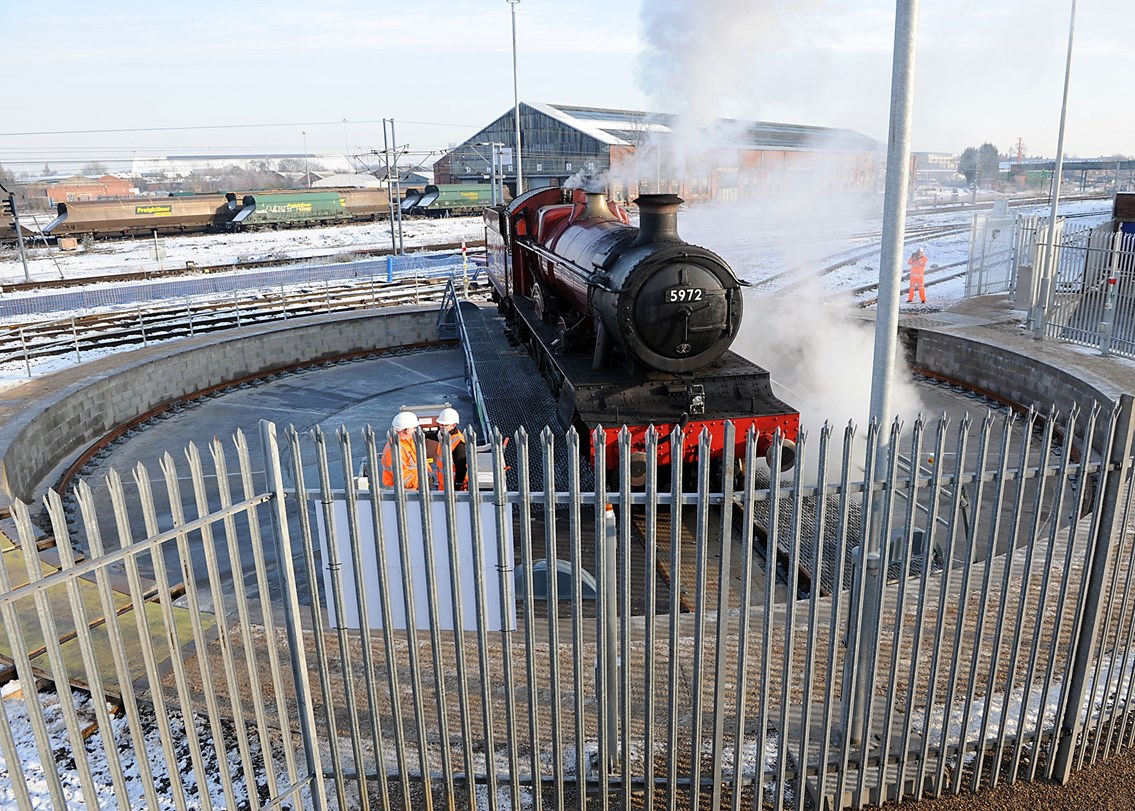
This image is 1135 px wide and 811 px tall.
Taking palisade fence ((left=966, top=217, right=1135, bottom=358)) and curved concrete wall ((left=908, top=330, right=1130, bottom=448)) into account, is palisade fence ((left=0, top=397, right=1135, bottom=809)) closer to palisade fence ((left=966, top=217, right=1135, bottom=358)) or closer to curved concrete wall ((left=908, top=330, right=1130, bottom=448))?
curved concrete wall ((left=908, top=330, right=1130, bottom=448))

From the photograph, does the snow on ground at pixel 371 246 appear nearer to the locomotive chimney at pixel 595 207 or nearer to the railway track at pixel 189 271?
the railway track at pixel 189 271

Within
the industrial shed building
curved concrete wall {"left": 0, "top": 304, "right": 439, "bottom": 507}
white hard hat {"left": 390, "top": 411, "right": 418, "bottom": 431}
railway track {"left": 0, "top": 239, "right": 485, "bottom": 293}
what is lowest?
curved concrete wall {"left": 0, "top": 304, "right": 439, "bottom": 507}

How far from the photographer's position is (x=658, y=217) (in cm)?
845

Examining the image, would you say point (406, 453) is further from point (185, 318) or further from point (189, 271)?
point (189, 271)

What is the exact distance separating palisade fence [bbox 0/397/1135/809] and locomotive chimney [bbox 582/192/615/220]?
24.8ft

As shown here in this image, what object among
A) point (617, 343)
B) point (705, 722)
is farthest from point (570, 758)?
point (617, 343)

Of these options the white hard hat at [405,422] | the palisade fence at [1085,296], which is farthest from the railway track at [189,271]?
the palisade fence at [1085,296]

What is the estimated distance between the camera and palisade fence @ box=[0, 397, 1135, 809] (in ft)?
9.83

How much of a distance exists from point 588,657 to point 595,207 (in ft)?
26.3

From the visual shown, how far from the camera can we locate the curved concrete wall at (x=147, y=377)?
31.7 feet

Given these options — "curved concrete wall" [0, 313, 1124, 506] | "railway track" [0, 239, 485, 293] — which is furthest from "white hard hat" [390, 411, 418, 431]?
"railway track" [0, 239, 485, 293]

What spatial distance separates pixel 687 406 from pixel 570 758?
478 centimetres

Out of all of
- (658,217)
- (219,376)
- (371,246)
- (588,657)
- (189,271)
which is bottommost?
(219,376)

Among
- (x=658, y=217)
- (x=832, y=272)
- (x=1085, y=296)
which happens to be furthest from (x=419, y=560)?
(x=832, y=272)
